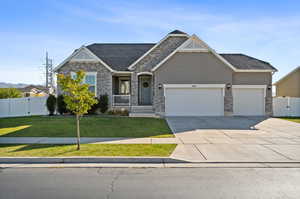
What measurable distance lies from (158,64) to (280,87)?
17.1 metres

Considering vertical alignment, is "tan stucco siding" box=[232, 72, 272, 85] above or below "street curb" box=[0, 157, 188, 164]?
above

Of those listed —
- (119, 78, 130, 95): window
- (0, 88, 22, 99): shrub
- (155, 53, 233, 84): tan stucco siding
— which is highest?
(155, 53, 233, 84): tan stucco siding

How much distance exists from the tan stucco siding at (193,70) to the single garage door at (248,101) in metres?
1.58

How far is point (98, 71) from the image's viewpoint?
17641 millimetres

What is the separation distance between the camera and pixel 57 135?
973cm

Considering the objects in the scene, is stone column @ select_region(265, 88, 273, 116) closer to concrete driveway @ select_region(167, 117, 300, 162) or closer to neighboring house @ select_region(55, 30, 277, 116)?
neighboring house @ select_region(55, 30, 277, 116)

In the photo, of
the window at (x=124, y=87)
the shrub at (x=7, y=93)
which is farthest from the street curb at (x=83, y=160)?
the shrub at (x=7, y=93)

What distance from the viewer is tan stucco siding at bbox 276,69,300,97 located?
71.3ft

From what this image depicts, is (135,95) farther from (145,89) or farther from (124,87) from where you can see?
(124,87)

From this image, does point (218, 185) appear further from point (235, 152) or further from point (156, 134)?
point (156, 134)

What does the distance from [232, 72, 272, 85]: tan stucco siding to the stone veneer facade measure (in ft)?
35.3

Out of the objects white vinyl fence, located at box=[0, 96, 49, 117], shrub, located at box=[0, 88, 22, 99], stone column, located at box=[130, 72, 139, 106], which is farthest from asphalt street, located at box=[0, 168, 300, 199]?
shrub, located at box=[0, 88, 22, 99]

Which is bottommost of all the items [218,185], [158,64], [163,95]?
[218,185]

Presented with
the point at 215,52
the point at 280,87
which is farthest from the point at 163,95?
the point at 280,87
